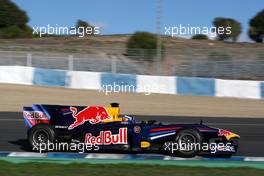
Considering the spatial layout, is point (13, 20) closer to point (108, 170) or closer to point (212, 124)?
point (212, 124)

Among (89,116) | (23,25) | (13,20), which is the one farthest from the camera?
(23,25)

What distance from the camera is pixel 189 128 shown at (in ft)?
28.1

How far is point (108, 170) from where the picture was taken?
285 inches

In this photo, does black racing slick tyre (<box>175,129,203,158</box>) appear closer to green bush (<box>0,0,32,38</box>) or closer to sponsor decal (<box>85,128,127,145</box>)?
sponsor decal (<box>85,128,127,145</box>)

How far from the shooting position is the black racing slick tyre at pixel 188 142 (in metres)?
8.51

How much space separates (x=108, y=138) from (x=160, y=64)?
591 inches

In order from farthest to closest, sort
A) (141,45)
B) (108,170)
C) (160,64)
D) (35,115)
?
(141,45) < (160,64) < (35,115) < (108,170)

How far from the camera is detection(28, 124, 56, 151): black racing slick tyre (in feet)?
29.5

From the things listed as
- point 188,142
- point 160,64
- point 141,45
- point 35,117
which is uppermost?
point 141,45

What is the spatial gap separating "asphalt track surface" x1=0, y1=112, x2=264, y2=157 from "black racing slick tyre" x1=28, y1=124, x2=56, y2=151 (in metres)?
0.45

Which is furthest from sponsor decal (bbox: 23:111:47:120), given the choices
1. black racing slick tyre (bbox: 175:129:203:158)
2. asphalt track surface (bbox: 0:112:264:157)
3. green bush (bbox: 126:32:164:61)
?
green bush (bbox: 126:32:164:61)

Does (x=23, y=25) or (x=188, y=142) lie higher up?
(x=23, y=25)

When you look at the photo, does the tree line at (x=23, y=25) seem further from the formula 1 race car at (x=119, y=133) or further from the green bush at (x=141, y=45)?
the formula 1 race car at (x=119, y=133)

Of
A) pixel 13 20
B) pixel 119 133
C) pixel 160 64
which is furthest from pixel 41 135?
pixel 13 20
